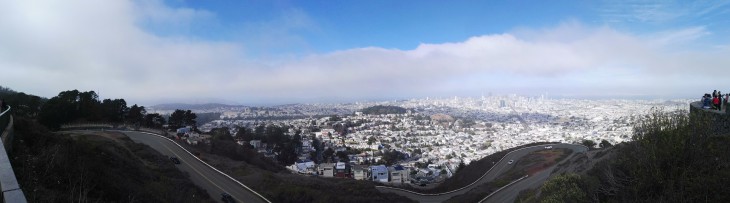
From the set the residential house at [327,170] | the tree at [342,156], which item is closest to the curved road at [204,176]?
the residential house at [327,170]

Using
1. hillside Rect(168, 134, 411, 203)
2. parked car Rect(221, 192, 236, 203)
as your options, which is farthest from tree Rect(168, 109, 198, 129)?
parked car Rect(221, 192, 236, 203)

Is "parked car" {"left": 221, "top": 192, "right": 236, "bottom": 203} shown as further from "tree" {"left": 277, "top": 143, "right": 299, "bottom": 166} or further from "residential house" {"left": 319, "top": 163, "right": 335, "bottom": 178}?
"tree" {"left": 277, "top": 143, "right": 299, "bottom": 166}

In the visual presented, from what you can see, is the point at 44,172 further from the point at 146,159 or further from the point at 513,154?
the point at 513,154

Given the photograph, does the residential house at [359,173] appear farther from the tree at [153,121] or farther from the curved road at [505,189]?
the tree at [153,121]

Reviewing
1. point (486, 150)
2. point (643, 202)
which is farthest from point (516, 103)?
point (643, 202)

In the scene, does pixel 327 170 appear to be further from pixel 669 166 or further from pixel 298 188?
pixel 669 166

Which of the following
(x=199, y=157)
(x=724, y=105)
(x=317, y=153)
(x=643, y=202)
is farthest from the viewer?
(x=317, y=153)

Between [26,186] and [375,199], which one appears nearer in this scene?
[26,186]

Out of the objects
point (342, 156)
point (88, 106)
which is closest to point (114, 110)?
point (88, 106)
